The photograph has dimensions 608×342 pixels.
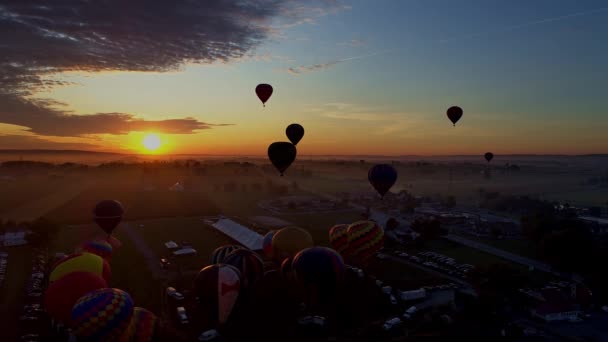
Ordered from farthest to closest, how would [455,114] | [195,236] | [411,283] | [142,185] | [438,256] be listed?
[142,185] → [195,236] → [455,114] → [438,256] → [411,283]

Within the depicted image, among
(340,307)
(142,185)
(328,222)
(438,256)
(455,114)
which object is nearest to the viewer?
(340,307)

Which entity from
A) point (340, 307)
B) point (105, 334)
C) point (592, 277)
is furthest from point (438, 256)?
point (105, 334)

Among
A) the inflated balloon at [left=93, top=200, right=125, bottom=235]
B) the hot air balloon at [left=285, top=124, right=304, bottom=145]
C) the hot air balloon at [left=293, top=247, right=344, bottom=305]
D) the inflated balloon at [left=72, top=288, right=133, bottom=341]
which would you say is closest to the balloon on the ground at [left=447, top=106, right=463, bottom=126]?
the hot air balloon at [left=285, top=124, right=304, bottom=145]

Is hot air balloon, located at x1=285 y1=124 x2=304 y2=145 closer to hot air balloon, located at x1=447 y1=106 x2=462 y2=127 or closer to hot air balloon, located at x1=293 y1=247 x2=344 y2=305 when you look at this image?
hot air balloon, located at x1=447 y1=106 x2=462 y2=127

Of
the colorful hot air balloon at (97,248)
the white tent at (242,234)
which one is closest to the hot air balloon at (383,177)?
the white tent at (242,234)

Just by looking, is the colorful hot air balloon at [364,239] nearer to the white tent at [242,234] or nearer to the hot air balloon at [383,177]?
the hot air balloon at [383,177]

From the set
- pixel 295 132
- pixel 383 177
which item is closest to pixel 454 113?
pixel 383 177

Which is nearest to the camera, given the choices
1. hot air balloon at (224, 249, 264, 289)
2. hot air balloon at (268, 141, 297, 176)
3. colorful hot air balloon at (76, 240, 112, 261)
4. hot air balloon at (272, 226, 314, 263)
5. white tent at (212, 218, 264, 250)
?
hot air balloon at (224, 249, 264, 289)

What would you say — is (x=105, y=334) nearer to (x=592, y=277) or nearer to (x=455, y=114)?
(x=592, y=277)
